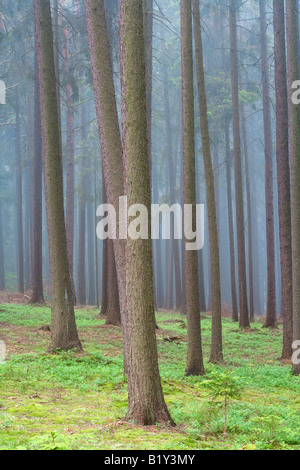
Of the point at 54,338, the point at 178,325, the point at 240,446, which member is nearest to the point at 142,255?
the point at 240,446

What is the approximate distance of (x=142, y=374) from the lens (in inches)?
255

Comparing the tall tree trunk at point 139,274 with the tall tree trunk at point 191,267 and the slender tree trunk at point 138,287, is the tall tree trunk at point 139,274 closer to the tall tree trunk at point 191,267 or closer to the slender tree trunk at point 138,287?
the slender tree trunk at point 138,287

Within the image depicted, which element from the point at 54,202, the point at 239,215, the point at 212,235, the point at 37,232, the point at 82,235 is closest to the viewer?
the point at 54,202

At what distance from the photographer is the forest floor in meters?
5.70

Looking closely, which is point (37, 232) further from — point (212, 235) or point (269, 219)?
point (212, 235)

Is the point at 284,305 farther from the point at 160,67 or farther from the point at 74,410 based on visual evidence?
the point at 160,67

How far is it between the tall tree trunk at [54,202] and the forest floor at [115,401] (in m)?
0.70

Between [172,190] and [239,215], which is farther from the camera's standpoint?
[172,190]

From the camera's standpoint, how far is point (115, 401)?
304 inches

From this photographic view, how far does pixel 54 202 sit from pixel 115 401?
4992 mm

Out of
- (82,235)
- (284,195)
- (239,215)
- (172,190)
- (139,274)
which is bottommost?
(139,274)

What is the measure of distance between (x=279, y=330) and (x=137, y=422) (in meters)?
15.2

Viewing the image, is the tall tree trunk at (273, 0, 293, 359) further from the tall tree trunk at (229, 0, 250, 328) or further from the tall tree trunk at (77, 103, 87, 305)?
the tall tree trunk at (77, 103, 87, 305)

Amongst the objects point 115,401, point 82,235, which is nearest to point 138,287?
point 115,401
